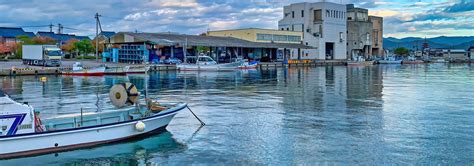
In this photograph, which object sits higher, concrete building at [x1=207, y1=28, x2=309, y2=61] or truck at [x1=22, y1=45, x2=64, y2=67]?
concrete building at [x1=207, y1=28, x2=309, y2=61]

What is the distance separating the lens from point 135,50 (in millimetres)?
71250

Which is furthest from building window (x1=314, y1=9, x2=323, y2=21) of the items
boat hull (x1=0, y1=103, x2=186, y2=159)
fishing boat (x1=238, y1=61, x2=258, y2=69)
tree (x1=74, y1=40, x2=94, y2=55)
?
boat hull (x1=0, y1=103, x2=186, y2=159)

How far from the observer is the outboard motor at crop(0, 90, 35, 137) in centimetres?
1270

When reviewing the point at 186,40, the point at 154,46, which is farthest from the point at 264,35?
the point at 154,46

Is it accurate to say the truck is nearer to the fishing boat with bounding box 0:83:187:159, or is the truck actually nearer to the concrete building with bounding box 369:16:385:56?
the fishing boat with bounding box 0:83:187:159

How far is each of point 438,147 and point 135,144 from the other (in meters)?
8.77

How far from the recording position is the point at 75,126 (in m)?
14.5

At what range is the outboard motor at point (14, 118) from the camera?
41.7 ft

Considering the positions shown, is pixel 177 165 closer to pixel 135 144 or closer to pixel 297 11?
pixel 135 144

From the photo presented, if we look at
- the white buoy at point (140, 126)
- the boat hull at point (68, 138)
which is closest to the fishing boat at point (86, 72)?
the boat hull at point (68, 138)

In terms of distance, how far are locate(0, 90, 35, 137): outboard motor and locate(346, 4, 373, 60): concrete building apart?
353 ft

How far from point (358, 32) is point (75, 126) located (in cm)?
10999

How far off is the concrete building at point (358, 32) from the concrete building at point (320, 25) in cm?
786

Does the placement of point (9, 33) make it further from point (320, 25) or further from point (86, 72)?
point (86, 72)
